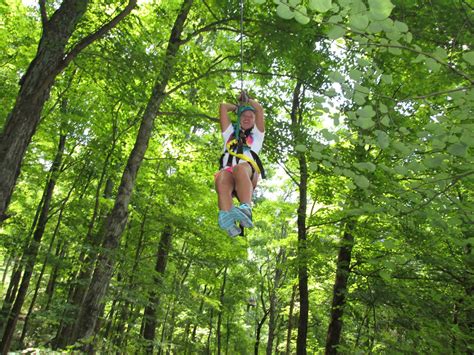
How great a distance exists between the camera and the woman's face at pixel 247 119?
4.29 meters

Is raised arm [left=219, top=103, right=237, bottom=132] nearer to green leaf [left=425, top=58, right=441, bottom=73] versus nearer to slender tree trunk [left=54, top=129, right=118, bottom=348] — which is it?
green leaf [left=425, top=58, right=441, bottom=73]

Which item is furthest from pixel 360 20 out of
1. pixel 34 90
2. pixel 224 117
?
pixel 34 90

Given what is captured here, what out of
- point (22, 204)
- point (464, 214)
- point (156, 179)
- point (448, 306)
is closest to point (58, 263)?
point (156, 179)

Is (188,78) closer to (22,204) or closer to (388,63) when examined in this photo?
(388,63)

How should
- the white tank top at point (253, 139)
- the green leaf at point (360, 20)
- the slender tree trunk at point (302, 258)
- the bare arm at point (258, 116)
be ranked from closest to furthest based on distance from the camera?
the green leaf at point (360, 20) < the white tank top at point (253, 139) < the bare arm at point (258, 116) < the slender tree trunk at point (302, 258)

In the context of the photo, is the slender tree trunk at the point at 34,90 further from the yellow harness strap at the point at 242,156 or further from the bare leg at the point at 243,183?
the bare leg at the point at 243,183

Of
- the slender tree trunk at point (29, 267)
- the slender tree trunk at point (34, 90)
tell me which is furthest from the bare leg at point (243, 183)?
the slender tree trunk at point (29, 267)

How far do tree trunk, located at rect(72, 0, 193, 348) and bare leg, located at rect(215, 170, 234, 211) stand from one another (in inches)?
80.8

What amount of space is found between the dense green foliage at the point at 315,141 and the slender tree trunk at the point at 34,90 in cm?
76

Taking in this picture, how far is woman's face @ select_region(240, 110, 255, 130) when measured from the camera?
4285 millimetres

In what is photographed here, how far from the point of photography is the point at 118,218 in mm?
6348

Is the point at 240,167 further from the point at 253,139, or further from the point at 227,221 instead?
the point at 227,221

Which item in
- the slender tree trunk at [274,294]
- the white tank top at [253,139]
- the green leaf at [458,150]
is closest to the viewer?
the green leaf at [458,150]

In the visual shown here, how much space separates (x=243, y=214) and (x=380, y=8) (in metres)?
2.42
